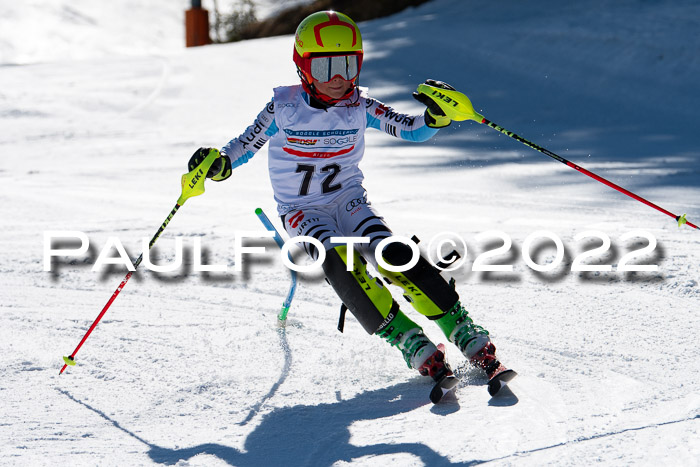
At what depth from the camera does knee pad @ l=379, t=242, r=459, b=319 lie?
3.55 metres

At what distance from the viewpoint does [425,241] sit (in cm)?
559

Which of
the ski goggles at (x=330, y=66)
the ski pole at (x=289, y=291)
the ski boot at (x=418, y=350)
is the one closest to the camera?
the ski boot at (x=418, y=350)

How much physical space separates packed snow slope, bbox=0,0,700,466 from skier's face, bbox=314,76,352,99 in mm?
1182

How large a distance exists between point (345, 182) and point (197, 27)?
1511 centimetres

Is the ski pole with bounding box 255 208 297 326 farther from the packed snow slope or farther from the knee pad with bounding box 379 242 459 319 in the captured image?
the knee pad with bounding box 379 242 459 319

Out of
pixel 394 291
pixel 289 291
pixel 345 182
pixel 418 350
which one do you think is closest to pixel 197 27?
pixel 394 291

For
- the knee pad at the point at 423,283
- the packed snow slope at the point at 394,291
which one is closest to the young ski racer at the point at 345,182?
the knee pad at the point at 423,283

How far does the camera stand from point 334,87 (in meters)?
3.83

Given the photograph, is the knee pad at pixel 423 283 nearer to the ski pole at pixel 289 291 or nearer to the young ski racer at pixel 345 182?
the young ski racer at pixel 345 182

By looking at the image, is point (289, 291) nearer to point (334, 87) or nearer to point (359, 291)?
point (359, 291)

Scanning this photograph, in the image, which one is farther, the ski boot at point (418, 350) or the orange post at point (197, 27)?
the orange post at point (197, 27)

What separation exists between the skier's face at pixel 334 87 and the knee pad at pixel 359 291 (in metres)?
0.71

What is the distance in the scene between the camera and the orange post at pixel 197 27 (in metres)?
18.2

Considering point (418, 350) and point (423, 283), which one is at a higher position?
point (423, 283)
